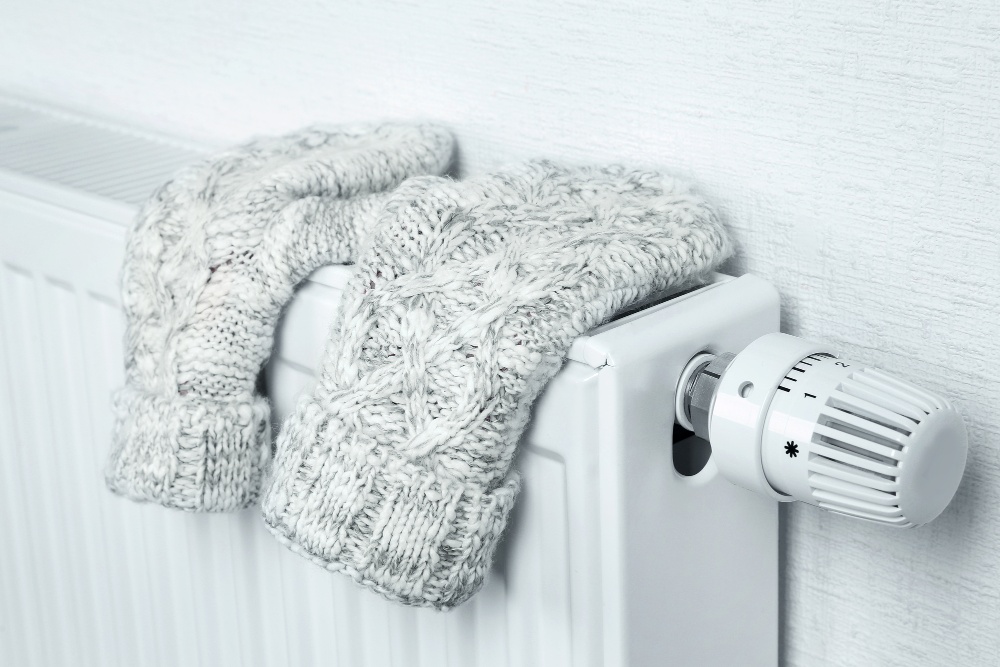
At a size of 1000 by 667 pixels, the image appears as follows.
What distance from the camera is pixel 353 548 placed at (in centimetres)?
37

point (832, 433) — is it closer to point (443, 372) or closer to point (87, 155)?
point (443, 372)

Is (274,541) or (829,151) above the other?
(829,151)

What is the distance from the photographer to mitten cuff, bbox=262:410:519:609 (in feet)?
1.18

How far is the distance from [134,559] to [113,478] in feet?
0.50

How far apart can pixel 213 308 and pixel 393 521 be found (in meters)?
0.13

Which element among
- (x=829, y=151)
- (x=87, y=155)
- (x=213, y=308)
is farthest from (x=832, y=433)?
(x=87, y=155)

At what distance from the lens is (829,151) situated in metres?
0.41

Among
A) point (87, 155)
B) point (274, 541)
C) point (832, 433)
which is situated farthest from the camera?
point (87, 155)

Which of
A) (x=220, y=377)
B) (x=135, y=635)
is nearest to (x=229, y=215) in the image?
(x=220, y=377)

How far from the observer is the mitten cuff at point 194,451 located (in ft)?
1.43

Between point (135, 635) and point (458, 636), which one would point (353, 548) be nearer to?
point (458, 636)

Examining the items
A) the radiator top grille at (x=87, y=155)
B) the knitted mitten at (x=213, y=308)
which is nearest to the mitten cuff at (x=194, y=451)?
the knitted mitten at (x=213, y=308)

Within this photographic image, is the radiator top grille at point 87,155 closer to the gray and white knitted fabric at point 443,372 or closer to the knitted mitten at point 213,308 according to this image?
the knitted mitten at point 213,308

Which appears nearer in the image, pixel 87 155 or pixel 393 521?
pixel 393 521
